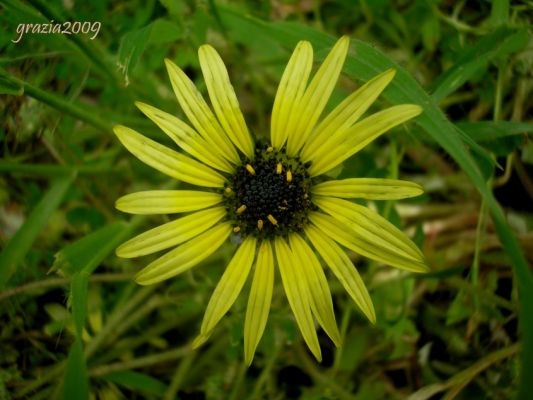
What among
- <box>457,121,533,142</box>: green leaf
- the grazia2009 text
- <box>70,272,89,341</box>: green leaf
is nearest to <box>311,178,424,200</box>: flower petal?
<box>457,121,533,142</box>: green leaf

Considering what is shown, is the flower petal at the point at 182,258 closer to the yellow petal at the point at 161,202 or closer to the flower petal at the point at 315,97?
the yellow petal at the point at 161,202

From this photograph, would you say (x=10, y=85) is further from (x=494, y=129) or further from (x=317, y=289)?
(x=494, y=129)

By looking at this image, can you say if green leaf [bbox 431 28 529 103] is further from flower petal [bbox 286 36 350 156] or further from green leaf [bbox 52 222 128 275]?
green leaf [bbox 52 222 128 275]

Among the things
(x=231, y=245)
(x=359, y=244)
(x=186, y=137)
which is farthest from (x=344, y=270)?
(x=231, y=245)

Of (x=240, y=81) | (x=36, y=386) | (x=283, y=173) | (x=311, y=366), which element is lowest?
(x=36, y=386)

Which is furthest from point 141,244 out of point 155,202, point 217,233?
point 217,233

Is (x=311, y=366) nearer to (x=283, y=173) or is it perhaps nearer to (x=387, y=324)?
(x=387, y=324)

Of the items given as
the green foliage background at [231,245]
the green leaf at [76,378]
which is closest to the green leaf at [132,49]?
the green foliage background at [231,245]
